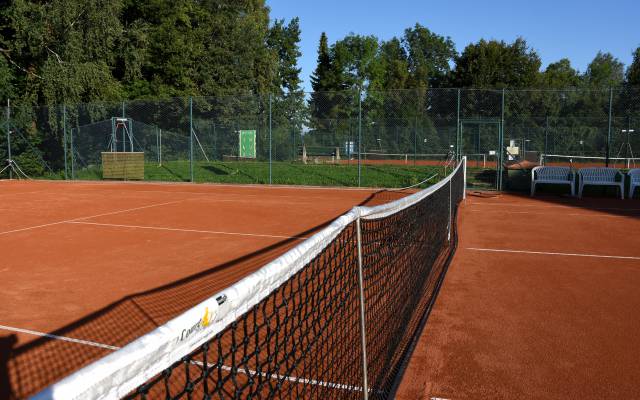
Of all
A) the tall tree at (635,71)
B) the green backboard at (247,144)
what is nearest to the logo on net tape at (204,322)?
the green backboard at (247,144)

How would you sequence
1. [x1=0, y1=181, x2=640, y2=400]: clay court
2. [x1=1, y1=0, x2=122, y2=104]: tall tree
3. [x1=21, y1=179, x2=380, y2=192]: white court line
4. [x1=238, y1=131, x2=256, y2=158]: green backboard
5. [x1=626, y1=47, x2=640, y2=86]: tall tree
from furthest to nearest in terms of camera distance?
[x1=626, y1=47, x2=640, y2=86]: tall tree, [x1=238, y1=131, x2=256, y2=158]: green backboard, [x1=1, y1=0, x2=122, y2=104]: tall tree, [x1=21, y1=179, x2=380, y2=192]: white court line, [x1=0, y1=181, x2=640, y2=400]: clay court

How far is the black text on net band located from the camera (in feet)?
4.02

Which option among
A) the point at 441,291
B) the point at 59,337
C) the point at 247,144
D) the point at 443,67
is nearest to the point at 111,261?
the point at 59,337

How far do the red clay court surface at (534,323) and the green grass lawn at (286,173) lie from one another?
36.2ft

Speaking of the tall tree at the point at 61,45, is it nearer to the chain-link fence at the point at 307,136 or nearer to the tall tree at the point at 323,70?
the chain-link fence at the point at 307,136

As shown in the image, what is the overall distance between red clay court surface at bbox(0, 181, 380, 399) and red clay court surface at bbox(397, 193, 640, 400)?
2449 mm

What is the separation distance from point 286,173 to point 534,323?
18316 mm

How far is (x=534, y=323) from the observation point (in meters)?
4.80

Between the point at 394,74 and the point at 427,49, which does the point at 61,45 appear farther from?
the point at 427,49

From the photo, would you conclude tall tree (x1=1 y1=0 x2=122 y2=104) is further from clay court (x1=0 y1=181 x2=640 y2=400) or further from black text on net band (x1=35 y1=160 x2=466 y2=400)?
black text on net band (x1=35 y1=160 x2=466 y2=400)

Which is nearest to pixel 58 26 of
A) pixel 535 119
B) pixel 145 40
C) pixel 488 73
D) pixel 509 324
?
pixel 145 40

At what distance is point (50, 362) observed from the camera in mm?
3816

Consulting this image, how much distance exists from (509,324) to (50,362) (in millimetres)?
3785

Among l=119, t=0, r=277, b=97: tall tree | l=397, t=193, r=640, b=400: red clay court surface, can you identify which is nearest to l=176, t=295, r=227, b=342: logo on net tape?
l=397, t=193, r=640, b=400: red clay court surface
